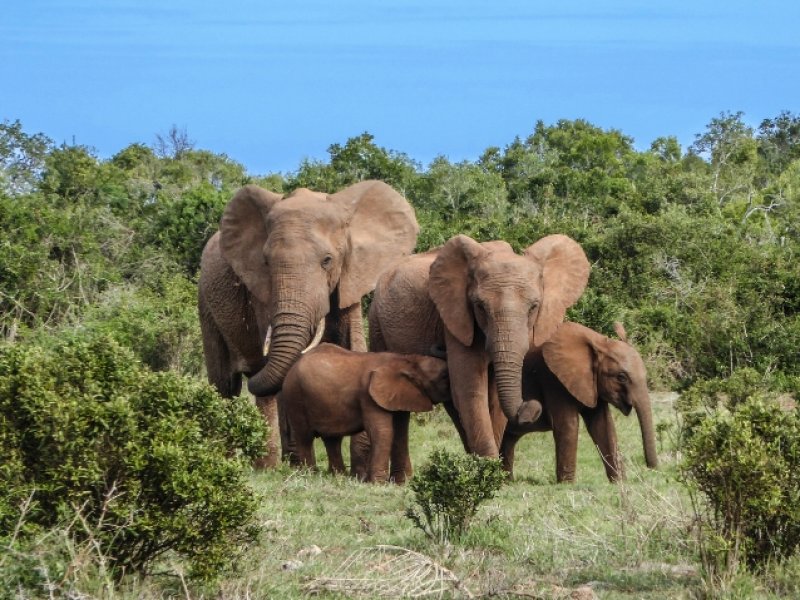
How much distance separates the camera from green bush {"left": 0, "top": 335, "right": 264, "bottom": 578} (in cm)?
680

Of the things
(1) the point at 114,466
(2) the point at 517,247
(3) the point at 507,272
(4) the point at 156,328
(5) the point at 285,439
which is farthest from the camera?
(2) the point at 517,247

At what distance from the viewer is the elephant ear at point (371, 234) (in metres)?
12.5

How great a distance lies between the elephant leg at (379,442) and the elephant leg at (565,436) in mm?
1265

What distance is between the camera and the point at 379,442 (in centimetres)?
1150

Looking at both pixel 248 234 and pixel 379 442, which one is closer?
pixel 379 442

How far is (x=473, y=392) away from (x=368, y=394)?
79 centimetres

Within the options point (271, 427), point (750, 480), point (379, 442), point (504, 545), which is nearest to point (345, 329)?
point (271, 427)

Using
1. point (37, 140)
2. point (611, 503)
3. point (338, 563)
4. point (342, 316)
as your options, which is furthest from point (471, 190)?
point (338, 563)

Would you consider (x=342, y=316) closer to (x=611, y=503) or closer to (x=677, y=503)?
(x=611, y=503)

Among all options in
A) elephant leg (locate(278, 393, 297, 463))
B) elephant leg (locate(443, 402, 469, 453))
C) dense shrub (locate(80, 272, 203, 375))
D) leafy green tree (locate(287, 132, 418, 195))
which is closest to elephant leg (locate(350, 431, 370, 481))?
elephant leg (locate(278, 393, 297, 463))

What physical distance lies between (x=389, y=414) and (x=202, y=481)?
474 cm

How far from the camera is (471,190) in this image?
2889cm

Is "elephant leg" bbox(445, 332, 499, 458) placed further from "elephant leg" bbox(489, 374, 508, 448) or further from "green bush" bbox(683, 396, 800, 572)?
"green bush" bbox(683, 396, 800, 572)

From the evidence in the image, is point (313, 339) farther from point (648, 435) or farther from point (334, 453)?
point (648, 435)
